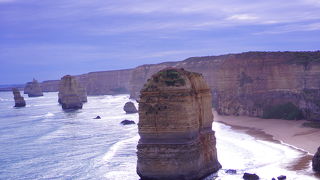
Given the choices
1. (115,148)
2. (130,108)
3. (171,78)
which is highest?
(171,78)

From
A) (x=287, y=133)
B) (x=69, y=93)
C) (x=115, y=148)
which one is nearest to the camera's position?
(x=115, y=148)

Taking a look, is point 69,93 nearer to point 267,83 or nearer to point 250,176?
point 267,83

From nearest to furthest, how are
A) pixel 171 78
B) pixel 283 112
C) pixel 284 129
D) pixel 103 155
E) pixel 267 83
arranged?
pixel 171 78
pixel 103 155
pixel 284 129
pixel 283 112
pixel 267 83

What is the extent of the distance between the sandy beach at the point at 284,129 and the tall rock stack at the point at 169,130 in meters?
16.4

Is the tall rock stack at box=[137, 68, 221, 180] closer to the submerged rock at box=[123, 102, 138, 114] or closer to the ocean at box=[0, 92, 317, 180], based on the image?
the ocean at box=[0, 92, 317, 180]

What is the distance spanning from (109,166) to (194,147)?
38.4 feet

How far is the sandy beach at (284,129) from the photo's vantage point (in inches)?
1860

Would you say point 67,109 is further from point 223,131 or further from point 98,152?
point 98,152

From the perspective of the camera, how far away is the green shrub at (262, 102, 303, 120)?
63.4 m

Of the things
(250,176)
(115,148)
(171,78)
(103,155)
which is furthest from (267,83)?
(171,78)

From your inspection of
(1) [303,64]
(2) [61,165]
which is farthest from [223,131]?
(2) [61,165]

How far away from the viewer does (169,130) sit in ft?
97.7

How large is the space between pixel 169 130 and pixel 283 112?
3974 cm

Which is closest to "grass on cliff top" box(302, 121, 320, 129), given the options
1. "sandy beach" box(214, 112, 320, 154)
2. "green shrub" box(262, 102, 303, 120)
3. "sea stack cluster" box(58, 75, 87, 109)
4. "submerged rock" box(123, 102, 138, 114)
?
"sandy beach" box(214, 112, 320, 154)
